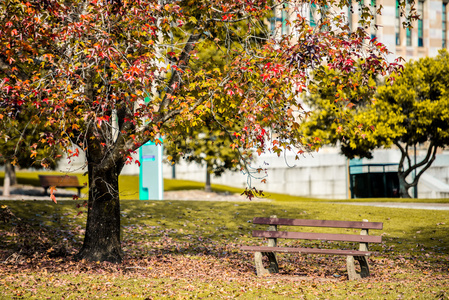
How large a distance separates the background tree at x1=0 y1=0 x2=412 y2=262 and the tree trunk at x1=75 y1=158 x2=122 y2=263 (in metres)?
0.02

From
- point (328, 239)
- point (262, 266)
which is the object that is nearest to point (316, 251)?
point (328, 239)

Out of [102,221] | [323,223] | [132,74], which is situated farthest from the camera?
[102,221]

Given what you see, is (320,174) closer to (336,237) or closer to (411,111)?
(411,111)

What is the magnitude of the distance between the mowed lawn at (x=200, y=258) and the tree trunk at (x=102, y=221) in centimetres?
29

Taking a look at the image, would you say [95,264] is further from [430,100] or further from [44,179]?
[430,100]

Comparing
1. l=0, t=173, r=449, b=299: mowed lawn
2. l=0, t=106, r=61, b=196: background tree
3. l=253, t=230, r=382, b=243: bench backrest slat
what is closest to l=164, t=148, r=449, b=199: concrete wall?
l=0, t=106, r=61, b=196: background tree

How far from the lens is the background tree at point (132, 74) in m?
7.83

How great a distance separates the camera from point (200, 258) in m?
11.5

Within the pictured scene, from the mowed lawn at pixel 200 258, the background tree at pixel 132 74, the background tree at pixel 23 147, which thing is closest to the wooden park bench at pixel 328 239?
the mowed lawn at pixel 200 258

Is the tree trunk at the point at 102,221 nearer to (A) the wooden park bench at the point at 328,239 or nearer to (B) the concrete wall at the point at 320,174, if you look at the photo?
(A) the wooden park bench at the point at 328,239

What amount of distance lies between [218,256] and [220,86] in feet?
14.8

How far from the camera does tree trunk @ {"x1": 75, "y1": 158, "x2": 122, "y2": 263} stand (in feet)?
33.5

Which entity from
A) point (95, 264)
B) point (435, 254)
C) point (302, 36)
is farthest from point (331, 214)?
point (302, 36)

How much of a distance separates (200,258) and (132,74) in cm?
524
